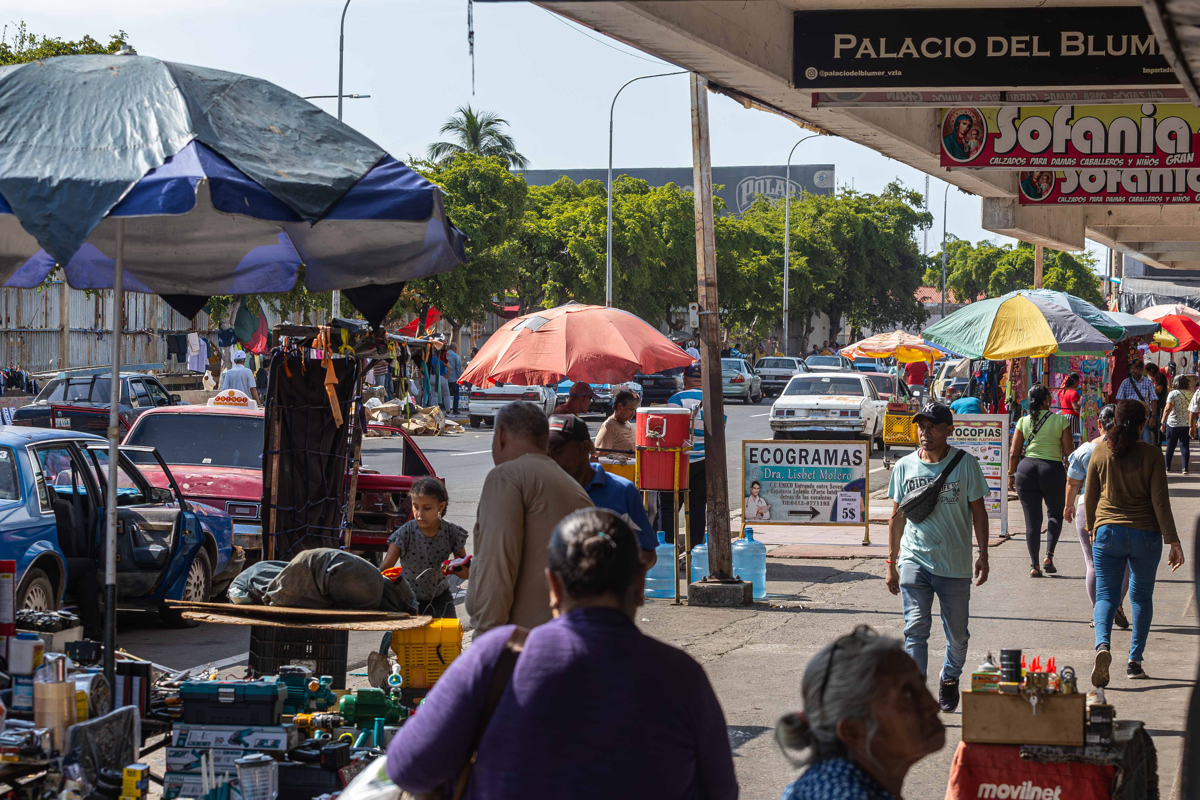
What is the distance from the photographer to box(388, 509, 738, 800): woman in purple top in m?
2.89

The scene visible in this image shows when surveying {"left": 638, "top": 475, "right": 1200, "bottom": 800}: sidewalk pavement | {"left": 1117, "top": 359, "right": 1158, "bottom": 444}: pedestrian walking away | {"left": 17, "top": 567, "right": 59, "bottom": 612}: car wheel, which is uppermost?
{"left": 1117, "top": 359, "right": 1158, "bottom": 444}: pedestrian walking away

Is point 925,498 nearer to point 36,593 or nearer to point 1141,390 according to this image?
point 36,593

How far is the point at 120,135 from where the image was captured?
536cm

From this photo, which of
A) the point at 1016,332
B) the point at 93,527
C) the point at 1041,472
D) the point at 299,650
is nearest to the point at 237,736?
the point at 299,650

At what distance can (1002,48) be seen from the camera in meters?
7.25

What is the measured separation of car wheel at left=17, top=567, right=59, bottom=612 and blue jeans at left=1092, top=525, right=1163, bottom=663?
657 cm

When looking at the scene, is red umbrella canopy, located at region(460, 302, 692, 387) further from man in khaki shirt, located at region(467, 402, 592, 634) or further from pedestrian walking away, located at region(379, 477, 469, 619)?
man in khaki shirt, located at region(467, 402, 592, 634)

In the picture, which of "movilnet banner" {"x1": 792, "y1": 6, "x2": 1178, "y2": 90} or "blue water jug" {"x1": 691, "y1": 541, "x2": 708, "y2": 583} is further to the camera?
"blue water jug" {"x1": 691, "y1": 541, "x2": 708, "y2": 583}

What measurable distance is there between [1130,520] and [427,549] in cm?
430

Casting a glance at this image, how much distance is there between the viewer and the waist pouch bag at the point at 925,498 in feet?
24.3

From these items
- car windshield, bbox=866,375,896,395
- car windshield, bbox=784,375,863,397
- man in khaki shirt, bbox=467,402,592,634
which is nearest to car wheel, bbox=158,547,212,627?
man in khaki shirt, bbox=467,402,592,634

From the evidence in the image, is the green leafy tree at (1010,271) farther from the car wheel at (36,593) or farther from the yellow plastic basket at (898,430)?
the car wheel at (36,593)

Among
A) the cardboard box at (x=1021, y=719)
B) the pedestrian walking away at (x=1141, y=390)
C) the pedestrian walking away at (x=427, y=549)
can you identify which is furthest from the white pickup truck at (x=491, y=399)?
the cardboard box at (x=1021, y=719)

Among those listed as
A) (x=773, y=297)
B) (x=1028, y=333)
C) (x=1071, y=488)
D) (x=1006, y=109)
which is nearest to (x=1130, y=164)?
(x=1006, y=109)
